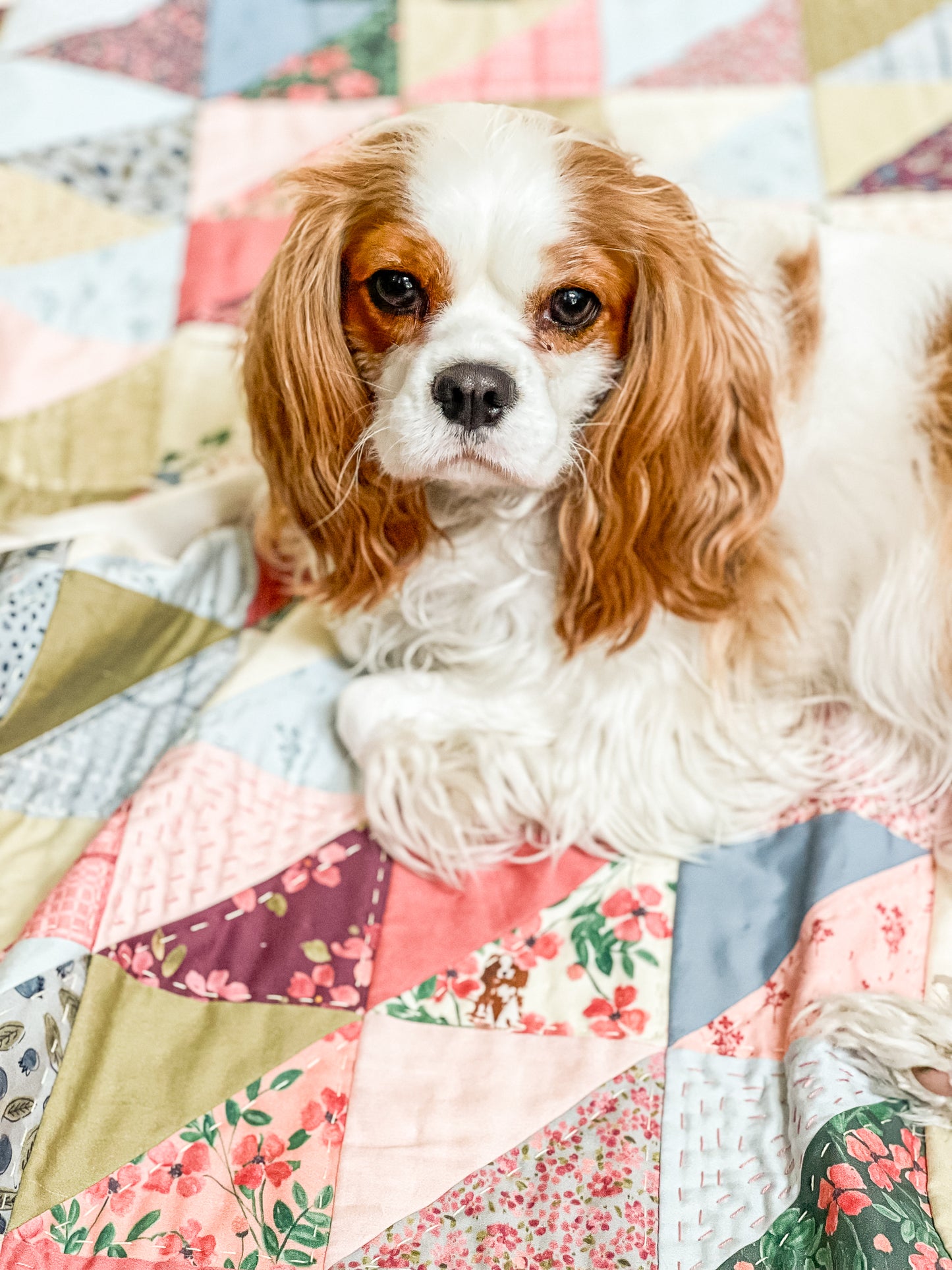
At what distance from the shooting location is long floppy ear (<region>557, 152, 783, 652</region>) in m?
1.38

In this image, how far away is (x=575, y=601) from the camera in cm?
160

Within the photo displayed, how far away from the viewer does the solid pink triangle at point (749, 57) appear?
2611 millimetres

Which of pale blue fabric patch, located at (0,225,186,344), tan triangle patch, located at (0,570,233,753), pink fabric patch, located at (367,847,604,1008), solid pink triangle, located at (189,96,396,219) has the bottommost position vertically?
pink fabric patch, located at (367,847,604,1008)

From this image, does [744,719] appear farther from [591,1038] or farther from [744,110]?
[744,110]

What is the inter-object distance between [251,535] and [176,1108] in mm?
968

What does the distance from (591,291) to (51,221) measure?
1.54m

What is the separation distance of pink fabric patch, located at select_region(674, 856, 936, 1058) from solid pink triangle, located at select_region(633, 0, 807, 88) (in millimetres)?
1817

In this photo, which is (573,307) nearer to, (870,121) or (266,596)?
(266,596)

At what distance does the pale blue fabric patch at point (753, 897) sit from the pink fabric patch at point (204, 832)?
0.49 m

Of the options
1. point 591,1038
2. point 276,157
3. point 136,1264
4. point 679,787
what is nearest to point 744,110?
point 276,157

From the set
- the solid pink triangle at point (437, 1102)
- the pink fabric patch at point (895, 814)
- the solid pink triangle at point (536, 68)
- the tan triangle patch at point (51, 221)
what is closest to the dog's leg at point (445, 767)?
the solid pink triangle at point (437, 1102)

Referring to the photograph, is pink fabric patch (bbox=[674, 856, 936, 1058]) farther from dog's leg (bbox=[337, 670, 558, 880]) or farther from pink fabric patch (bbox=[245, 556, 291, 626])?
pink fabric patch (bbox=[245, 556, 291, 626])

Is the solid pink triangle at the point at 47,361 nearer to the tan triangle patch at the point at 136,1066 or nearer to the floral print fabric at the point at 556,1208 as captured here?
the tan triangle patch at the point at 136,1066

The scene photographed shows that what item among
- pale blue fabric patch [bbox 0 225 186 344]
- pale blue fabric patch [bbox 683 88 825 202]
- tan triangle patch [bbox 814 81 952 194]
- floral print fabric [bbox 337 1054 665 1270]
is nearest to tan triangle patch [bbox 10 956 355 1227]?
floral print fabric [bbox 337 1054 665 1270]
